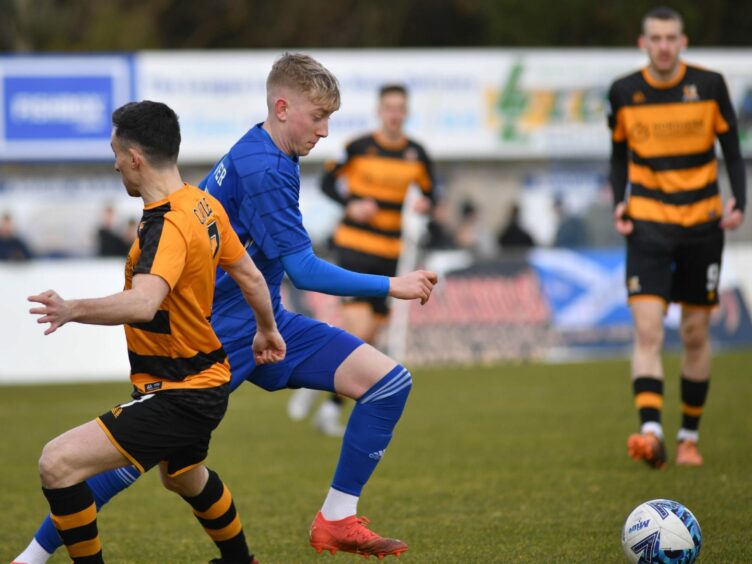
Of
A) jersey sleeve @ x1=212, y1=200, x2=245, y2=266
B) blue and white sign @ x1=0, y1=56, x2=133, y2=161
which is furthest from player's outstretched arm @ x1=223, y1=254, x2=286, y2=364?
blue and white sign @ x1=0, y1=56, x2=133, y2=161

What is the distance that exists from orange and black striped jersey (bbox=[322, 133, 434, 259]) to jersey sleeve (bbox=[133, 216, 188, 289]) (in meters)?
5.93

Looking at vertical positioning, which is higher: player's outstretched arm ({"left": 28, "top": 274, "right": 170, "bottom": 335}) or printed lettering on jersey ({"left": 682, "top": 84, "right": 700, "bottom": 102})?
printed lettering on jersey ({"left": 682, "top": 84, "right": 700, "bottom": 102})

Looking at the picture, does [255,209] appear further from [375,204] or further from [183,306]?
[375,204]

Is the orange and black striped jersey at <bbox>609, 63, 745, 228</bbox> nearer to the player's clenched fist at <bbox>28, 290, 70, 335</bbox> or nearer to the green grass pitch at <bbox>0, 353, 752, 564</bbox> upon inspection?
the green grass pitch at <bbox>0, 353, 752, 564</bbox>

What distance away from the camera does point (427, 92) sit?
2136cm

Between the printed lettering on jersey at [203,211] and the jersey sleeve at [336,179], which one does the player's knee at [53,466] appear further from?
the jersey sleeve at [336,179]

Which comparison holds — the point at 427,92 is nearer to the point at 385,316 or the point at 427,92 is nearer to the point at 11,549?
the point at 385,316

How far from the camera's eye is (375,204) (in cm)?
1025

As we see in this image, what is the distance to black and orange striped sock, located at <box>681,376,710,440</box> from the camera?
24.7 ft

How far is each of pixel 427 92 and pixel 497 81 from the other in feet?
4.05

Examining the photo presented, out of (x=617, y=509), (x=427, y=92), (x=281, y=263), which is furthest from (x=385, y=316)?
(x=427, y=92)

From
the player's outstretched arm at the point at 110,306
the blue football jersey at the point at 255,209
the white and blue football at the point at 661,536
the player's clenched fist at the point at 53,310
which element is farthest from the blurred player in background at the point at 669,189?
the player's clenched fist at the point at 53,310

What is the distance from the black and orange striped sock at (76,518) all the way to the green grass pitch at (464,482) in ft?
3.23

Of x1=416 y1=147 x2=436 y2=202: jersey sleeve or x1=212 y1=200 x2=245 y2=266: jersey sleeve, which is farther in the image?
x1=416 y1=147 x2=436 y2=202: jersey sleeve
